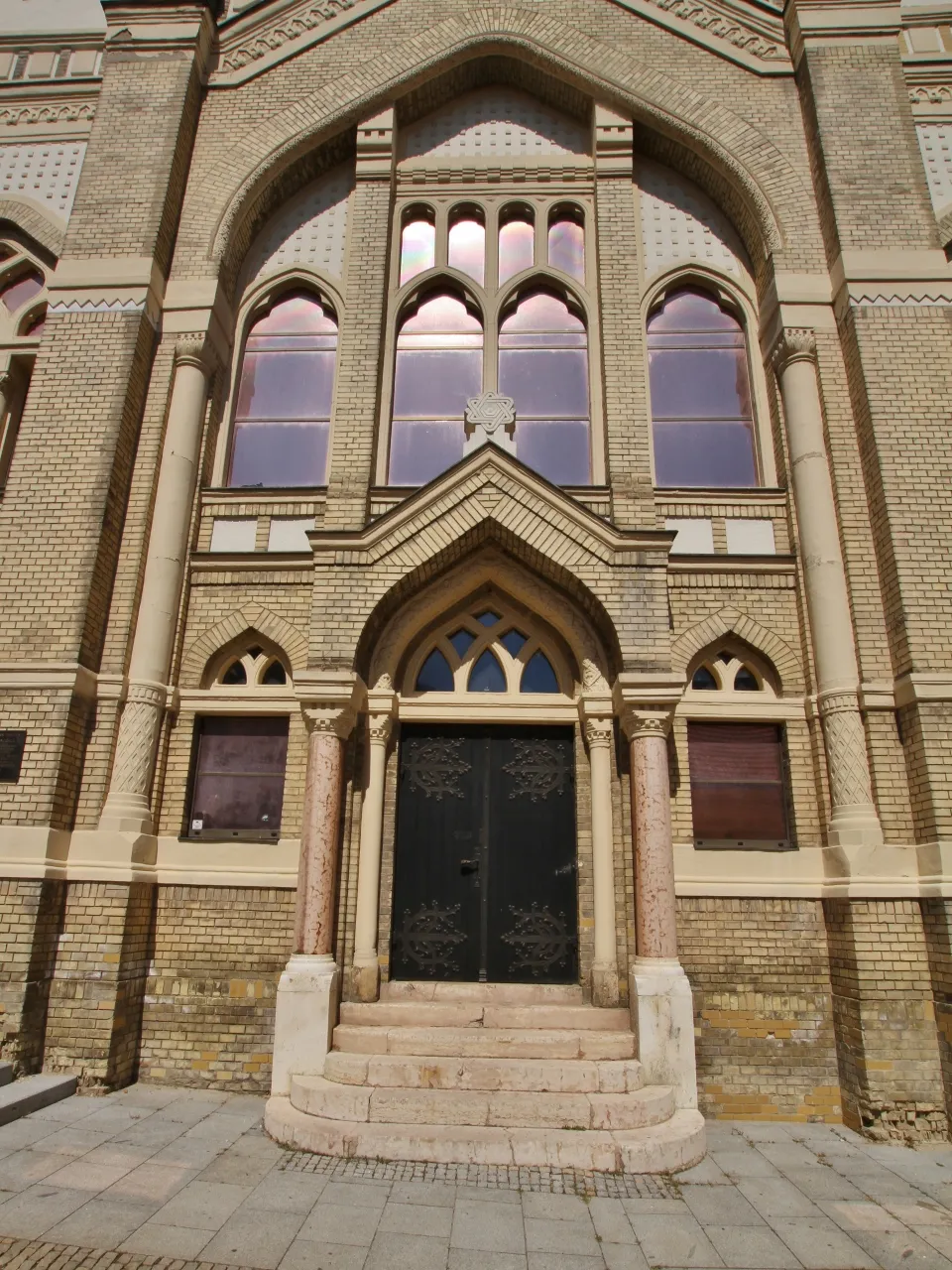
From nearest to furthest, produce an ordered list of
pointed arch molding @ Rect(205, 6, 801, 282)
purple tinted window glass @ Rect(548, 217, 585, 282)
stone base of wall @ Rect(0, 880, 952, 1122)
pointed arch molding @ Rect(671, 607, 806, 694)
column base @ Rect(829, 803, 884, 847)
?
stone base of wall @ Rect(0, 880, 952, 1122), column base @ Rect(829, 803, 884, 847), pointed arch molding @ Rect(671, 607, 806, 694), pointed arch molding @ Rect(205, 6, 801, 282), purple tinted window glass @ Rect(548, 217, 585, 282)

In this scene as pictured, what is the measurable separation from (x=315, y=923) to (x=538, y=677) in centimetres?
308

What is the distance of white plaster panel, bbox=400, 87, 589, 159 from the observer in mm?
10195

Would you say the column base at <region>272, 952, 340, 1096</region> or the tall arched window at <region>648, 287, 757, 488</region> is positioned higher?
the tall arched window at <region>648, 287, 757, 488</region>

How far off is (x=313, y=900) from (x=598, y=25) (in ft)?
34.8

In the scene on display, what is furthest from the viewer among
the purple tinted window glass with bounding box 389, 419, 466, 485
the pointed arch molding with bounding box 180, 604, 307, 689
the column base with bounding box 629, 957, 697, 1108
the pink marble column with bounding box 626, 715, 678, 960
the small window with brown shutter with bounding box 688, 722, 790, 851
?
the purple tinted window glass with bounding box 389, 419, 466, 485

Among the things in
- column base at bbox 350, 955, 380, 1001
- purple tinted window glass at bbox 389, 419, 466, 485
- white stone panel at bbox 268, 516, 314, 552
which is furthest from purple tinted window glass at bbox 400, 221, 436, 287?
column base at bbox 350, 955, 380, 1001

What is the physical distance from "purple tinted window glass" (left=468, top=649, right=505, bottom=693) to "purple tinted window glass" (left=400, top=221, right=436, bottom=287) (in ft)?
15.6

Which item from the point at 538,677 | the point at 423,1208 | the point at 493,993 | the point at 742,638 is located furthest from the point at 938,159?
the point at 423,1208

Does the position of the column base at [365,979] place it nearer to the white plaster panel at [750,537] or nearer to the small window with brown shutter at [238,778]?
the small window with brown shutter at [238,778]

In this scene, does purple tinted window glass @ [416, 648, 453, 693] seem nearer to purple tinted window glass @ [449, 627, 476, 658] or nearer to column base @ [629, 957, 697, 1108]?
purple tinted window glass @ [449, 627, 476, 658]

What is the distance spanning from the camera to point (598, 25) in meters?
10.1

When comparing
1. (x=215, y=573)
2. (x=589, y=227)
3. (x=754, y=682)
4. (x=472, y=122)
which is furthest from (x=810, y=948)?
(x=472, y=122)

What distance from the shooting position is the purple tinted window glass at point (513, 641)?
8.22 meters

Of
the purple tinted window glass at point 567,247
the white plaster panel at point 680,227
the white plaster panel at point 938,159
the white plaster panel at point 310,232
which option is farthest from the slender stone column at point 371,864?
the white plaster panel at point 938,159
